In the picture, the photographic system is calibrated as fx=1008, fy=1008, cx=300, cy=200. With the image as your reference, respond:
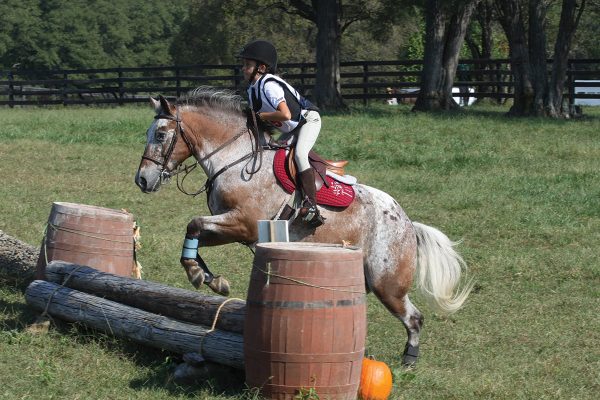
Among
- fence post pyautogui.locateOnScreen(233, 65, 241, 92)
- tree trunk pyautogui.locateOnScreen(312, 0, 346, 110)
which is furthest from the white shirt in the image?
fence post pyautogui.locateOnScreen(233, 65, 241, 92)

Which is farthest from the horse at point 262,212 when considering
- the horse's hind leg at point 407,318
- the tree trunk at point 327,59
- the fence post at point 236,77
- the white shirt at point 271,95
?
the fence post at point 236,77

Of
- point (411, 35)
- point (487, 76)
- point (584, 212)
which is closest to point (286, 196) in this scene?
point (584, 212)

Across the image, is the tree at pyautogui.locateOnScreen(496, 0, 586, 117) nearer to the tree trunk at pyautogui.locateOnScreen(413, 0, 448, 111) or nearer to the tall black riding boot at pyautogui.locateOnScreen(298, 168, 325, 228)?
the tree trunk at pyautogui.locateOnScreen(413, 0, 448, 111)

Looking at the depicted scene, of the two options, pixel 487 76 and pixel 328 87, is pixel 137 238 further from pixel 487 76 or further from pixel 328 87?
pixel 487 76

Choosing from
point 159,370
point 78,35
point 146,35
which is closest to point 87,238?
point 159,370

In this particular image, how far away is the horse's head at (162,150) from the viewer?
807 centimetres

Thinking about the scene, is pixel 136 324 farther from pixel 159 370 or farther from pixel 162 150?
pixel 162 150

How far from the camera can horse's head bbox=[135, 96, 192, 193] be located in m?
8.07

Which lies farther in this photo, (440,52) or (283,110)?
(440,52)

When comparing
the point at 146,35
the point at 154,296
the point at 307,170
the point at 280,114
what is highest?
the point at 146,35

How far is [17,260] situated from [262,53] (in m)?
3.82

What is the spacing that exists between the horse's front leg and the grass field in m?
0.65

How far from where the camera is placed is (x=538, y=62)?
28.1m

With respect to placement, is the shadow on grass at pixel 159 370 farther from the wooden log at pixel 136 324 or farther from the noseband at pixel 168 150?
the noseband at pixel 168 150
